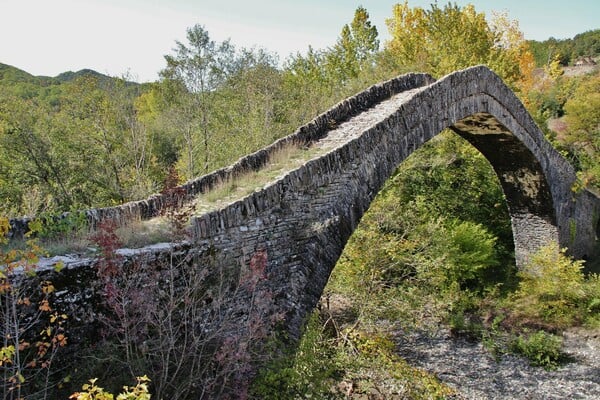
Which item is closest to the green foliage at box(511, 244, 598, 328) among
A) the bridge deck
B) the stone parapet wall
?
the stone parapet wall

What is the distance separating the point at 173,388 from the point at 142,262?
1.30m

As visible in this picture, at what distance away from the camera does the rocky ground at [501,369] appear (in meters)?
9.68

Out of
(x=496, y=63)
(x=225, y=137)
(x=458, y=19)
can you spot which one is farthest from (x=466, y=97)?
(x=458, y=19)

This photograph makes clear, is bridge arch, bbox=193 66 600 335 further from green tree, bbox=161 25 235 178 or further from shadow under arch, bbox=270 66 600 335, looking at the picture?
green tree, bbox=161 25 235 178

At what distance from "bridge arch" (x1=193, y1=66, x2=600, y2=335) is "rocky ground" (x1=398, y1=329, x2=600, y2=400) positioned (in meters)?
5.36

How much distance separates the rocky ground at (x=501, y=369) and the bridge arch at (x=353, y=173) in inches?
211

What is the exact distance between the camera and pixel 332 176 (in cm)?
689

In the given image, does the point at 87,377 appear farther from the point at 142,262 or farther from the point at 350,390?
the point at 350,390

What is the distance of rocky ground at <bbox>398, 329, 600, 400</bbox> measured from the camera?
9680mm

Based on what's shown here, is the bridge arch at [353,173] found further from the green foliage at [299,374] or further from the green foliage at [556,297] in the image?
the green foliage at [556,297]

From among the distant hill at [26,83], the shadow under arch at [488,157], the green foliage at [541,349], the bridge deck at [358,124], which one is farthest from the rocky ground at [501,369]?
the distant hill at [26,83]

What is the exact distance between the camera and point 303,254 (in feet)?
20.5

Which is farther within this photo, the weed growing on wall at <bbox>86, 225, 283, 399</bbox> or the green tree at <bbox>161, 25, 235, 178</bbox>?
the green tree at <bbox>161, 25, 235, 178</bbox>

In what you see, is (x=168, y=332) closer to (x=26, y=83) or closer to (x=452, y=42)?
(x=452, y=42)
